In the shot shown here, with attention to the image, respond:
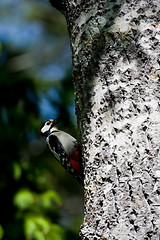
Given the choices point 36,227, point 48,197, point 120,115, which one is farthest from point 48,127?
point 120,115

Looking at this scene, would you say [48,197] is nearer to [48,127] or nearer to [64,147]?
[64,147]

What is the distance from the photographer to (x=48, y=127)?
451 cm

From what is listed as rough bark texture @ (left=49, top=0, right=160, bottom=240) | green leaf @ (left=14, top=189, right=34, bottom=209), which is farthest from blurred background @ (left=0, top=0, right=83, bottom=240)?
rough bark texture @ (left=49, top=0, right=160, bottom=240)

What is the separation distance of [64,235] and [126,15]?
2458 millimetres

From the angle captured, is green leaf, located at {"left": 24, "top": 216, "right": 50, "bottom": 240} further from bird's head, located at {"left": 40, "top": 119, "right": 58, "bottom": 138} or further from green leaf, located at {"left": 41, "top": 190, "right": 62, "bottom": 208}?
bird's head, located at {"left": 40, "top": 119, "right": 58, "bottom": 138}

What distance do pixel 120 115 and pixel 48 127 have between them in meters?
2.11

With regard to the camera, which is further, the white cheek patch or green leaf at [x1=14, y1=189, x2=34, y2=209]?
the white cheek patch

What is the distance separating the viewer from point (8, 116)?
15.3ft

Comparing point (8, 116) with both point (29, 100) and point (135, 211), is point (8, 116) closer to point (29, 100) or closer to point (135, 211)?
point (29, 100)

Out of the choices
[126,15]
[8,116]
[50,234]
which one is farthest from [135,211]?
[8,116]

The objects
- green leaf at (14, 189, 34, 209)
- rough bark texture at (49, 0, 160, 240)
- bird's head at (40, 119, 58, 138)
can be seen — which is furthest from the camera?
bird's head at (40, 119, 58, 138)

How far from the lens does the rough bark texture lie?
2.25 meters

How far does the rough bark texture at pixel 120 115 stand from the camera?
7.37 feet

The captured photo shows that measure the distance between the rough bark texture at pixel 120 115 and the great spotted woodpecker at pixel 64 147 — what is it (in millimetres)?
1106
